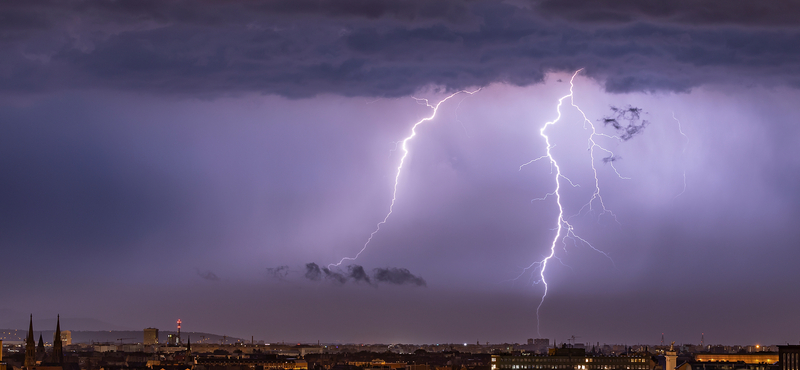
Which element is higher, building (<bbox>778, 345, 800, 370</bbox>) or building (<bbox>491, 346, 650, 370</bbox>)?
building (<bbox>778, 345, 800, 370</bbox>)

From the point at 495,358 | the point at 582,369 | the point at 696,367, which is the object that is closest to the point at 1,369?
the point at 495,358

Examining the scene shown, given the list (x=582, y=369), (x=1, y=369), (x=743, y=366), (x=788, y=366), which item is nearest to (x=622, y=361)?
(x=582, y=369)

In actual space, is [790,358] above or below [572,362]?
above

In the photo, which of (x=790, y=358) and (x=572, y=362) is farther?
(x=572, y=362)

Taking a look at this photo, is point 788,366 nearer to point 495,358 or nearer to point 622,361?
point 622,361

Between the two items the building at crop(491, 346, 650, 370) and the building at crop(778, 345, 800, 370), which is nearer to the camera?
the building at crop(778, 345, 800, 370)

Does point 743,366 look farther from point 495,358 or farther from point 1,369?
point 1,369

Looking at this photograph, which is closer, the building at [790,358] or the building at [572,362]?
the building at [790,358]

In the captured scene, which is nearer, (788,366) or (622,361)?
(788,366)

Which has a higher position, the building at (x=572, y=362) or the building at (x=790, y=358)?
the building at (x=790, y=358)
